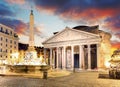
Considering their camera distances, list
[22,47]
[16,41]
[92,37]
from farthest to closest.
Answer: [22,47] < [16,41] < [92,37]

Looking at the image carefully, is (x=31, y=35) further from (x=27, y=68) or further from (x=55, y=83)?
(x=55, y=83)

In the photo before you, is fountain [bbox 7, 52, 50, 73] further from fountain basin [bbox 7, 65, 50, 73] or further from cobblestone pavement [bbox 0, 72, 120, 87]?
cobblestone pavement [bbox 0, 72, 120, 87]

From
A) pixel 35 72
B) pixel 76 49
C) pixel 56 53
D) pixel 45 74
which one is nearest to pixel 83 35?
pixel 76 49

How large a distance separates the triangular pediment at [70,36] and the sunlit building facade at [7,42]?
17.0m

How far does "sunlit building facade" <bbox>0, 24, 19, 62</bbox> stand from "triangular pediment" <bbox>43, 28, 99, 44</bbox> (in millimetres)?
17050

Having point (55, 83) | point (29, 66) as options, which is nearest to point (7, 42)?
point (29, 66)

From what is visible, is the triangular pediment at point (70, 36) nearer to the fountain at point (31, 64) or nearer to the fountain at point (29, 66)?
the fountain at point (31, 64)

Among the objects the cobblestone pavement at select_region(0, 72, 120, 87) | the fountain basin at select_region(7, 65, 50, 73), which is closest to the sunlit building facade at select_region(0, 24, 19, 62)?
the fountain basin at select_region(7, 65, 50, 73)

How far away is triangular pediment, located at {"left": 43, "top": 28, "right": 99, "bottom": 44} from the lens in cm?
6660

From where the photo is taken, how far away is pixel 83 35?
6756 centimetres

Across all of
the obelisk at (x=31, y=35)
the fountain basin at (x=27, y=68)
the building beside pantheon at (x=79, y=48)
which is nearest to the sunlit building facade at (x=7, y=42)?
the building beside pantheon at (x=79, y=48)

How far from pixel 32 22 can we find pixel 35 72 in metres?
10.1

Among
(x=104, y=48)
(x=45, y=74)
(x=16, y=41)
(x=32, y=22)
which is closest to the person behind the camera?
(x=45, y=74)

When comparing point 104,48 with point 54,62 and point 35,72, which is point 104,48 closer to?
point 54,62
